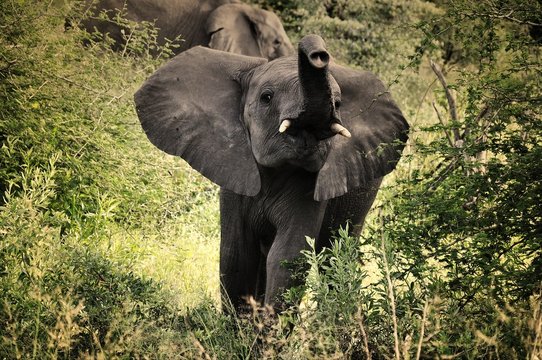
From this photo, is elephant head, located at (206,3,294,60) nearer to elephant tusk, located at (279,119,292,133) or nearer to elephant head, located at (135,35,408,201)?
elephant head, located at (135,35,408,201)

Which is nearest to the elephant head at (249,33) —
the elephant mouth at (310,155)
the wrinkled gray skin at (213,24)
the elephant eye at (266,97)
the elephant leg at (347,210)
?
the wrinkled gray skin at (213,24)

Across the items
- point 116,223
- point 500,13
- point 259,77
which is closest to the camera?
point 500,13

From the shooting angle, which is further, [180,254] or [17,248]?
[180,254]

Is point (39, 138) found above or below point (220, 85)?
below

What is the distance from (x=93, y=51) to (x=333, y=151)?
145 inches

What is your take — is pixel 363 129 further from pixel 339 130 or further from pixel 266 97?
pixel 339 130

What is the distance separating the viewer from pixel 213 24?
15391 millimetres

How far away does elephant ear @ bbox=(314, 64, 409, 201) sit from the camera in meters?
6.07

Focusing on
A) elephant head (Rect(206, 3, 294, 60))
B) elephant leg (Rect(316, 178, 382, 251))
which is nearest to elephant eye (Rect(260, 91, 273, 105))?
elephant leg (Rect(316, 178, 382, 251))

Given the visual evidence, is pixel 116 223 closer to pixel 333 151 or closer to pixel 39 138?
pixel 39 138

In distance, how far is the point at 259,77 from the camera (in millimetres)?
5922

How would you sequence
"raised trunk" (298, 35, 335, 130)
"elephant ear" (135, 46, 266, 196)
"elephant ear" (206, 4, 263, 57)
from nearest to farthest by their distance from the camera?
"raised trunk" (298, 35, 335, 130), "elephant ear" (135, 46, 266, 196), "elephant ear" (206, 4, 263, 57)

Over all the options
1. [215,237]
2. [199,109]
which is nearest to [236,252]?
[199,109]

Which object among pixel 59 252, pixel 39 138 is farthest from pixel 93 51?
pixel 59 252
